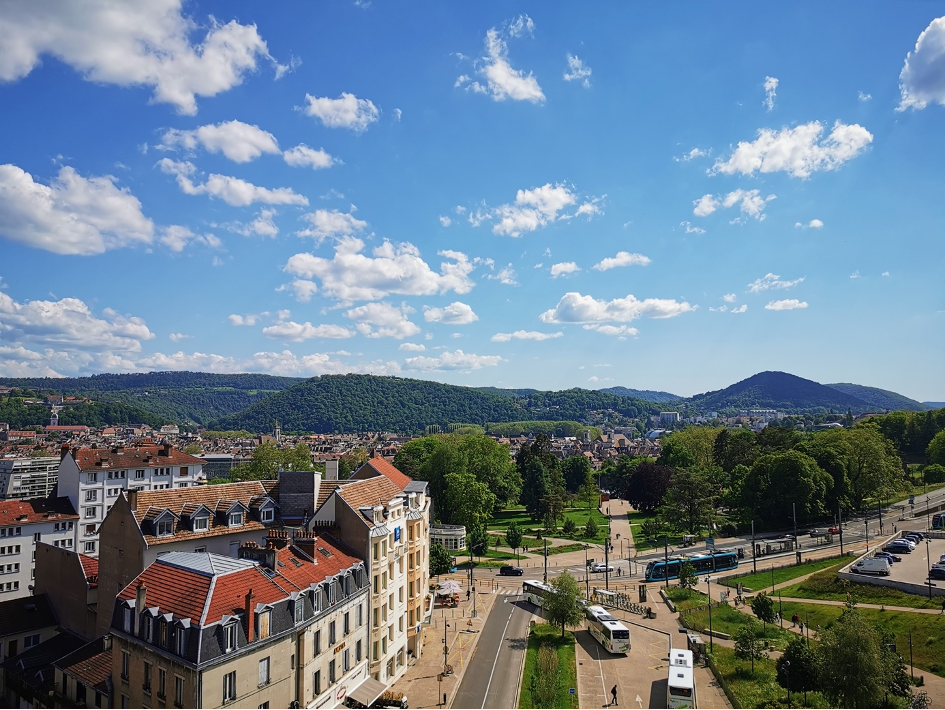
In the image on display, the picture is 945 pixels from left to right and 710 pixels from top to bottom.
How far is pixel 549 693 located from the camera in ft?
123

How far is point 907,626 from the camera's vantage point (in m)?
45.4

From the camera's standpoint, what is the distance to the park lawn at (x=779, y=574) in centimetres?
6241

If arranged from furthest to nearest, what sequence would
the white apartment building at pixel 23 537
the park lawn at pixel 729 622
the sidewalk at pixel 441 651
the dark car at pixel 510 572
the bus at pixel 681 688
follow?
1. the dark car at pixel 510 572
2. the white apartment building at pixel 23 537
3. the park lawn at pixel 729 622
4. the sidewalk at pixel 441 651
5. the bus at pixel 681 688

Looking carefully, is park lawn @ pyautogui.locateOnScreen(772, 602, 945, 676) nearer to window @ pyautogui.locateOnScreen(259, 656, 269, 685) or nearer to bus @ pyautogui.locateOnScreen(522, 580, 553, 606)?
bus @ pyautogui.locateOnScreen(522, 580, 553, 606)

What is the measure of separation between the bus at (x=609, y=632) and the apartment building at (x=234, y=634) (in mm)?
19065

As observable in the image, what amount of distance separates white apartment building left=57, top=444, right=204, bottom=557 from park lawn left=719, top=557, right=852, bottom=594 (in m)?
59.7

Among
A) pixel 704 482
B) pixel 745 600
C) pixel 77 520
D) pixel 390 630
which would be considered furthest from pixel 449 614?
pixel 704 482

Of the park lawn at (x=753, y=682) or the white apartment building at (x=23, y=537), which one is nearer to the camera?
the park lawn at (x=753, y=682)

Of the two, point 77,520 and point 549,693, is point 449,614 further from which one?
point 77,520

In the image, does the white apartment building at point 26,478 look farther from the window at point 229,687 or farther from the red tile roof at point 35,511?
the window at point 229,687

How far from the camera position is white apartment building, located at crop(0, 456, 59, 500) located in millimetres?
112750

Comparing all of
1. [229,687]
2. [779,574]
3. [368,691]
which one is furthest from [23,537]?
[779,574]

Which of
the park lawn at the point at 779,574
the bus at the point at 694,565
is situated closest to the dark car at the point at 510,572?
the bus at the point at 694,565

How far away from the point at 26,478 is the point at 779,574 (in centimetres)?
12663
